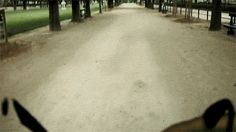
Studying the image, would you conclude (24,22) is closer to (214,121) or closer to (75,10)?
(75,10)

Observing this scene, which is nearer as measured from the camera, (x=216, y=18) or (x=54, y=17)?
(x=216, y=18)

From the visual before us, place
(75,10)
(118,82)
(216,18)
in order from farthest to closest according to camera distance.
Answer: (75,10)
(216,18)
(118,82)

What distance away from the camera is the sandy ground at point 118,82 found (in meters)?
7.47

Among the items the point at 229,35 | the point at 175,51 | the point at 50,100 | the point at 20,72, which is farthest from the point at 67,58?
the point at 229,35

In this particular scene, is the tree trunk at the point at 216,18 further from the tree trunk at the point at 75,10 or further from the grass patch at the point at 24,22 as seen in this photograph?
the tree trunk at the point at 75,10

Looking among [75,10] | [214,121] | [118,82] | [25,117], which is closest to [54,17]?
[75,10]

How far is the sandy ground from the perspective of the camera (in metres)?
7.47

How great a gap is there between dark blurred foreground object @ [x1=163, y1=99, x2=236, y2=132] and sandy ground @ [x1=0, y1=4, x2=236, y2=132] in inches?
145

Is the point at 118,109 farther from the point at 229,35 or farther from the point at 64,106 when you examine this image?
the point at 229,35

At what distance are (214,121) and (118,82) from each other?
7.72 metres

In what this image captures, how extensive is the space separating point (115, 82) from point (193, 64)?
10.6ft

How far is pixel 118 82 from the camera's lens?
10156 mm

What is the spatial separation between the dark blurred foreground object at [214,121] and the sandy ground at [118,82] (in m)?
3.69

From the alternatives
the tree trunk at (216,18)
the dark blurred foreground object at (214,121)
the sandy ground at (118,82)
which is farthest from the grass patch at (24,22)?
the dark blurred foreground object at (214,121)
